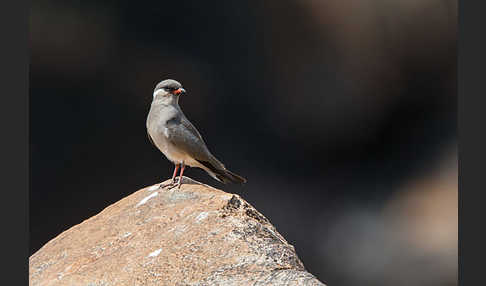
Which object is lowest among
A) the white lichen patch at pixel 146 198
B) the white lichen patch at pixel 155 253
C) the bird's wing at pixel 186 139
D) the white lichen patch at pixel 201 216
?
the white lichen patch at pixel 155 253

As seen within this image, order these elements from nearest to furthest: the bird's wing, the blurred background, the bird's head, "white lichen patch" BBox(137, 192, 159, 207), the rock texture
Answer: the rock texture → "white lichen patch" BBox(137, 192, 159, 207) → the bird's wing → the bird's head → the blurred background

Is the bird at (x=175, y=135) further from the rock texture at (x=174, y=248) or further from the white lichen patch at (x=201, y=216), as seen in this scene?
the white lichen patch at (x=201, y=216)

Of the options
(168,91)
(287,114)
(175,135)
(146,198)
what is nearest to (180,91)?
(168,91)

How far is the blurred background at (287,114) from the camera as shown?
392 inches

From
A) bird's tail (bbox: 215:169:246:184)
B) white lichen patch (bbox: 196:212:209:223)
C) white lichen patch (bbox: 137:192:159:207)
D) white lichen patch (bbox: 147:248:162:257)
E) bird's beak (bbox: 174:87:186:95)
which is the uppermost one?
bird's beak (bbox: 174:87:186:95)

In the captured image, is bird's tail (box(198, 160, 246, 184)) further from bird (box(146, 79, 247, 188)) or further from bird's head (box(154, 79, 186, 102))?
bird's head (box(154, 79, 186, 102))

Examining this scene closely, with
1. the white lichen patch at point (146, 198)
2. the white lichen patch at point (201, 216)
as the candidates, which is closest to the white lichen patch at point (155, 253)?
the white lichen patch at point (201, 216)

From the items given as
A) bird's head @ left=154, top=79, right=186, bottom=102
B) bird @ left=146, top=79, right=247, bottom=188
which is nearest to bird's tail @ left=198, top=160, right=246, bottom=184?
bird @ left=146, top=79, right=247, bottom=188

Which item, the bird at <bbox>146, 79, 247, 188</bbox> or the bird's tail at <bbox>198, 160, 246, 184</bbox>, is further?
the bird's tail at <bbox>198, 160, 246, 184</bbox>

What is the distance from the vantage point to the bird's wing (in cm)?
573

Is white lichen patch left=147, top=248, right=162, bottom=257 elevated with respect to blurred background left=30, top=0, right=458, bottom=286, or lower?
lower

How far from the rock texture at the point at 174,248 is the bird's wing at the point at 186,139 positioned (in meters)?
0.55

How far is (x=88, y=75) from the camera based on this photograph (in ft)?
33.3

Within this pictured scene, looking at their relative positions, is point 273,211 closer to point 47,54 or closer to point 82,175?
point 82,175
